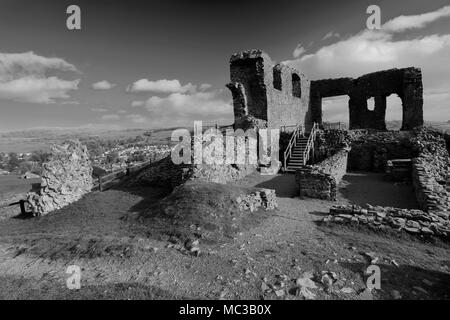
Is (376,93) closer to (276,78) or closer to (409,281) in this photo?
(276,78)

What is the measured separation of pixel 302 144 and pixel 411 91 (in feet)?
39.7

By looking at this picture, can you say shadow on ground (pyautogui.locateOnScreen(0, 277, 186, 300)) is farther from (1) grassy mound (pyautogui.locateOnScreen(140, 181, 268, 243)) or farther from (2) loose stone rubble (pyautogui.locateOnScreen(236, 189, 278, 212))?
(2) loose stone rubble (pyautogui.locateOnScreen(236, 189, 278, 212))

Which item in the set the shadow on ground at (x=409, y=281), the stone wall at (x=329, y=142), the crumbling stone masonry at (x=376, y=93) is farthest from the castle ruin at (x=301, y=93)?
the shadow on ground at (x=409, y=281)

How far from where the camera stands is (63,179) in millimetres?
13148

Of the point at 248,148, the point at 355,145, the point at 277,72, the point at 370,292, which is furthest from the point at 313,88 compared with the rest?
the point at 370,292

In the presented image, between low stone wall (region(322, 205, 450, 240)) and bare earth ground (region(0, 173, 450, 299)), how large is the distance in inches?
12.7

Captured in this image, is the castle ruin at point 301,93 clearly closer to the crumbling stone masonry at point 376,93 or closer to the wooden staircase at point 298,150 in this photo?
the crumbling stone masonry at point 376,93

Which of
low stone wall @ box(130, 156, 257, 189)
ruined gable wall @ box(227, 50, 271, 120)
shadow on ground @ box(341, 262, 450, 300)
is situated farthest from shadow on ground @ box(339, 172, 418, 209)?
ruined gable wall @ box(227, 50, 271, 120)

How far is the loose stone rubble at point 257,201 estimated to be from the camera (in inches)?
376

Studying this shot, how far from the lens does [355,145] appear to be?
64.0ft

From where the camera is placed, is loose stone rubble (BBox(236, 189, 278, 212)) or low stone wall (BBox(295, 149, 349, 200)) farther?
low stone wall (BBox(295, 149, 349, 200))

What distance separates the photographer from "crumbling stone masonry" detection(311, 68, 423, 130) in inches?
918

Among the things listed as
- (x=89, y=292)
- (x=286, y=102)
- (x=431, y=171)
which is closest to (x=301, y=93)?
(x=286, y=102)

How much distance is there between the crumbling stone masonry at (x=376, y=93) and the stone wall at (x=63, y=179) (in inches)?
984
